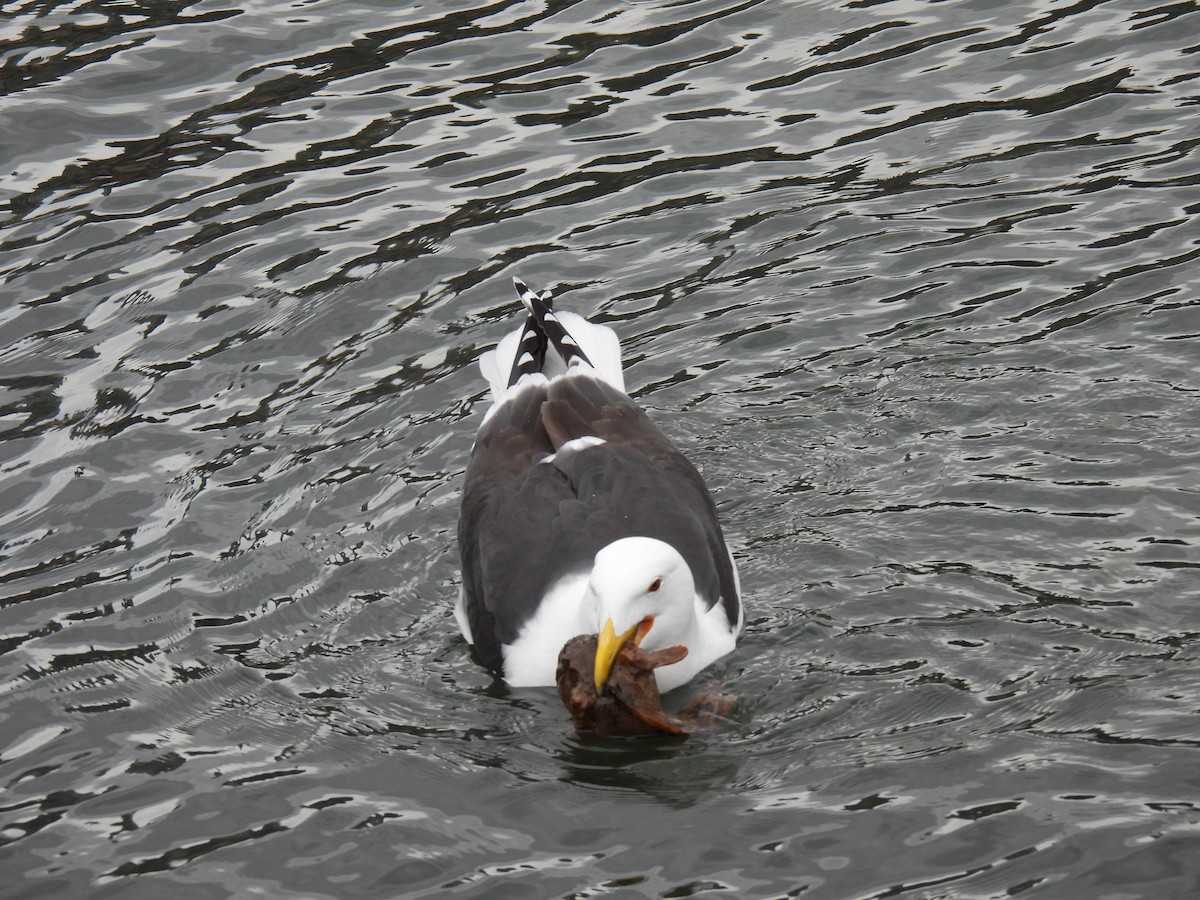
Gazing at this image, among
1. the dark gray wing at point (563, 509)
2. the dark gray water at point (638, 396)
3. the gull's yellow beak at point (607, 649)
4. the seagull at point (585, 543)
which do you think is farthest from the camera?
the dark gray wing at point (563, 509)

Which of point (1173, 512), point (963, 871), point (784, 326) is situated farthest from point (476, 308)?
point (963, 871)

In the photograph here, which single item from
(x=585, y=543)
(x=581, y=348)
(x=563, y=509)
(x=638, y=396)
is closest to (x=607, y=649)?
(x=585, y=543)

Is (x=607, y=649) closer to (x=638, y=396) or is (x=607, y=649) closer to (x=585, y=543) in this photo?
(x=585, y=543)

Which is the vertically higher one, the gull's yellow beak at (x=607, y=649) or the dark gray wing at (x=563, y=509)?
the dark gray wing at (x=563, y=509)

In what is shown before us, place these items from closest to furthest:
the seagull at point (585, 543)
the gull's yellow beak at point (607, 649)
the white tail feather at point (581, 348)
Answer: the gull's yellow beak at point (607, 649), the seagull at point (585, 543), the white tail feather at point (581, 348)

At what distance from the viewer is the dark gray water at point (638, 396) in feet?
22.0

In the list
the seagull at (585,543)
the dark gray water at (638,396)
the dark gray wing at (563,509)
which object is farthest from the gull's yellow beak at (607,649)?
the dark gray wing at (563,509)

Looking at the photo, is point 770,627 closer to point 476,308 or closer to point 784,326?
point 784,326

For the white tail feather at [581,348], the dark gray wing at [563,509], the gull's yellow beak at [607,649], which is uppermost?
the white tail feather at [581,348]

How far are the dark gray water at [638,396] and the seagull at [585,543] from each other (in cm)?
26

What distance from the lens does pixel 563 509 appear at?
315 inches

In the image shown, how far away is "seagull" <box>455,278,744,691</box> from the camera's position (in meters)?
7.34

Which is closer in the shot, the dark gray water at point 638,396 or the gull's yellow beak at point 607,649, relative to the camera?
the dark gray water at point 638,396

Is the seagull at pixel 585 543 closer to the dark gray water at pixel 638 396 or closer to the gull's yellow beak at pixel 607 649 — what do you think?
the gull's yellow beak at pixel 607 649
